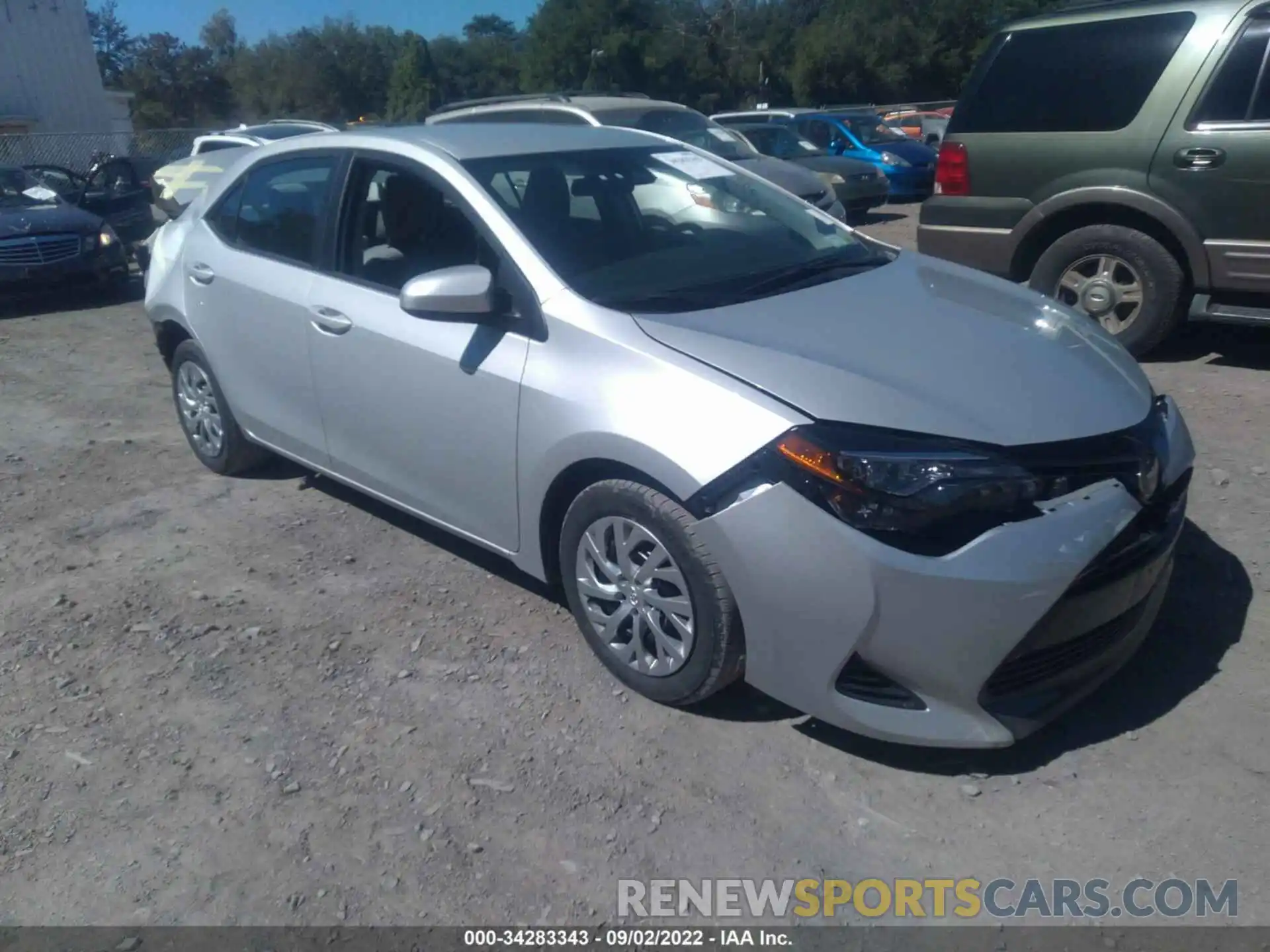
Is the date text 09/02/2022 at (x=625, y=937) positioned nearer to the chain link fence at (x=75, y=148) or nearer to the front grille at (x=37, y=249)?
the front grille at (x=37, y=249)

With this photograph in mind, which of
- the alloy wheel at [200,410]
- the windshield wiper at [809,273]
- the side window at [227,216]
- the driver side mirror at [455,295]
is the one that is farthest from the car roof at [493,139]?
the alloy wheel at [200,410]

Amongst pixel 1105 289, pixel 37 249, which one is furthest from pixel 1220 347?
pixel 37 249

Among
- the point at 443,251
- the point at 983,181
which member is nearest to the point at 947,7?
the point at 983,181

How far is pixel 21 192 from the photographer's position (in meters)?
11.6

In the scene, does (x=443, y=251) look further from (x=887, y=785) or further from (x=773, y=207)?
(x=887, y=785)

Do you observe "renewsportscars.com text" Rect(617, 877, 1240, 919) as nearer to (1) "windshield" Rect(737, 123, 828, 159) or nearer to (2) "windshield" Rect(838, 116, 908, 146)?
(1) "windshield" Rect(737, 123, 828, 159)

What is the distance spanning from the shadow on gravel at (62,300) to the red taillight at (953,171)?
8.47m

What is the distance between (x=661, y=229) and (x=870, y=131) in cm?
1524

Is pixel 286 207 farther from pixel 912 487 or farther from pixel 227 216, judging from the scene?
pixel 912 487

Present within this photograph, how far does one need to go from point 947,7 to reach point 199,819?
2635 inches

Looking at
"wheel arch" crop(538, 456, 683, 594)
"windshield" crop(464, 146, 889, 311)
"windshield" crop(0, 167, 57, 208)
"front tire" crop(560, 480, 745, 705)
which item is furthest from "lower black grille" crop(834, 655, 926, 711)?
"windshield" crop(0, 167, 57, 208)

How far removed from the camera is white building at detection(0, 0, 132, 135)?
30328 mm

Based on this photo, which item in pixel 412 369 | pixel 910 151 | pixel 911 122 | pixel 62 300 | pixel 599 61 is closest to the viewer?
pixel 412 369

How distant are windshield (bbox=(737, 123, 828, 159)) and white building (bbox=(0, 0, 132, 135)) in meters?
23.1
